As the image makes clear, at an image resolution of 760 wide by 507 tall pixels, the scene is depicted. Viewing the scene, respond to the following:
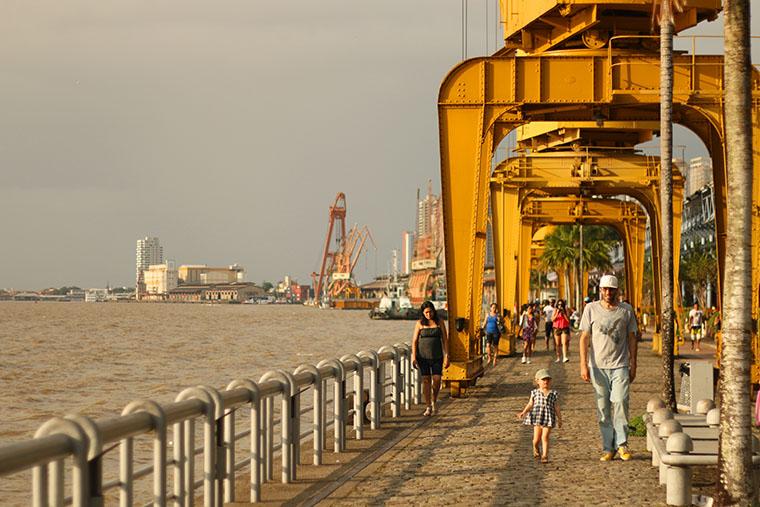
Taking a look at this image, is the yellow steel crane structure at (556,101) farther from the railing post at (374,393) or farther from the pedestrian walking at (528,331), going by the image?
the pedestrian walking at (528,331)

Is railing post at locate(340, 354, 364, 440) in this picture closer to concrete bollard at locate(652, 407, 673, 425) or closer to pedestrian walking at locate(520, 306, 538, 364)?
concrete bollard at locate(652, 407, 673, 425)

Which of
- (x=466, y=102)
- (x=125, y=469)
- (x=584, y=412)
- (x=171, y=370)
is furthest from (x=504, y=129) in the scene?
(x=171, y=370)

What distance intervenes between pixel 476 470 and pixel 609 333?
6.29ft

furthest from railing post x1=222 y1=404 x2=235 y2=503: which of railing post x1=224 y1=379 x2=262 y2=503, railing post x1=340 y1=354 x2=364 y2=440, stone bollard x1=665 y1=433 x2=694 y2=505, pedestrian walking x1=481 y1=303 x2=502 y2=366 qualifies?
pedestrian walking x1=481 y1=303 x2=502 y2=366

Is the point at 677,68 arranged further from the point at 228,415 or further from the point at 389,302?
the point at 389,302

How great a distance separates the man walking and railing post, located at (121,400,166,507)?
5301 millimetres

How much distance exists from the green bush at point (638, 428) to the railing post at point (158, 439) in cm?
838

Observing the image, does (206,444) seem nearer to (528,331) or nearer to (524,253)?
(528,331)

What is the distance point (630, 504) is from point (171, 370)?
121 ft

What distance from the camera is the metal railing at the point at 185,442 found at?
6.77 metres

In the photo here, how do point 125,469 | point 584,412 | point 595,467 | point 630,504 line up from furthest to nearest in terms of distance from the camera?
point 584,412 < point 595,467 < point 630,504 < point 125,469

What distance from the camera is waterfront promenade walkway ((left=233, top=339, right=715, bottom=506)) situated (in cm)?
1083

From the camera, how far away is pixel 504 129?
24.1 meters

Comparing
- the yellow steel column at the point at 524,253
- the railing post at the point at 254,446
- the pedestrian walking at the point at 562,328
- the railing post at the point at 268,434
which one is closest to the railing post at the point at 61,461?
the railing post at the point at 254,446
